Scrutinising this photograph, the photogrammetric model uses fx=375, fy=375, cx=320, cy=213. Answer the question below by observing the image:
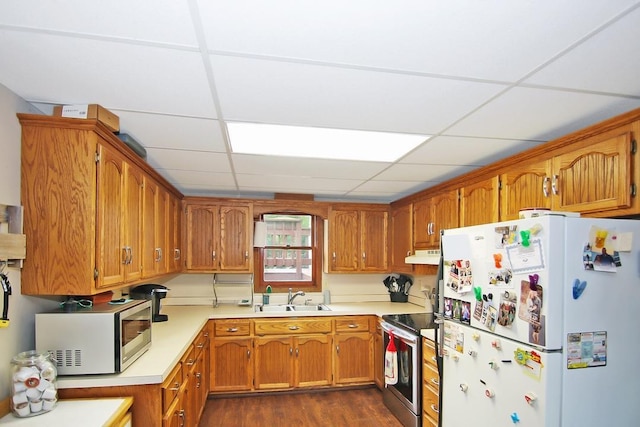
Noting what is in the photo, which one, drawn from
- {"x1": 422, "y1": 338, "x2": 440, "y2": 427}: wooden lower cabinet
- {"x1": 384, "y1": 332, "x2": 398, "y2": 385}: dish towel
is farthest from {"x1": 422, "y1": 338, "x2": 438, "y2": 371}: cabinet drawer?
{"x1": 384, "y1": 332, "x2": 398, "y2": 385}: dish towel

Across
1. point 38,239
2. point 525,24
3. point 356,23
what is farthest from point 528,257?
point 38,239

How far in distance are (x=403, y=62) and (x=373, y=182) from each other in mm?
2257

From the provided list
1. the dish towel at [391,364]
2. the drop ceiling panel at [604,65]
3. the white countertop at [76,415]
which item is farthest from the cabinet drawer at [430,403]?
the drop ceiling panel at [604,65]

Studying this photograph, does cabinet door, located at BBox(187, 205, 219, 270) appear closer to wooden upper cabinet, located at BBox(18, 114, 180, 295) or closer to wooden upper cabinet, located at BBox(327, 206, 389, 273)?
wooden upper cabinet, located at BBox(327, 206, 389, 273)

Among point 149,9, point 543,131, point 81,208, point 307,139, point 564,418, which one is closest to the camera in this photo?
point 149,9

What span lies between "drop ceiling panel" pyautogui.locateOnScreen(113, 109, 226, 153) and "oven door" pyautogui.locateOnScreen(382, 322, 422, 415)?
208 cm

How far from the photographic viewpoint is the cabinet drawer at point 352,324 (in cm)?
388

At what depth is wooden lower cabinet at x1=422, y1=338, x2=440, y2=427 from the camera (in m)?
2.71

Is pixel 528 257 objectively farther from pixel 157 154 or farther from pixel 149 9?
pixel 157 154

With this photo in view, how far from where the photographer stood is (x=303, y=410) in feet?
11.2

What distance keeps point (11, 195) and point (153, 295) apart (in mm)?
1834

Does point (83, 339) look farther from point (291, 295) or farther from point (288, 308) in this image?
point (291, 295)

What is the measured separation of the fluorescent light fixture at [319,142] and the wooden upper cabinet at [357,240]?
1701 mm

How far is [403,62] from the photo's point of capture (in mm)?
1333
